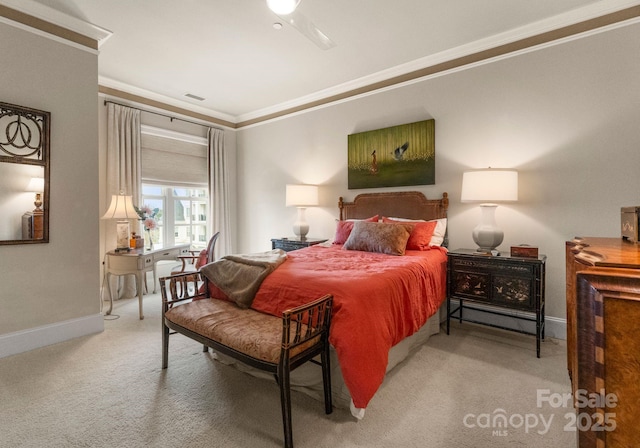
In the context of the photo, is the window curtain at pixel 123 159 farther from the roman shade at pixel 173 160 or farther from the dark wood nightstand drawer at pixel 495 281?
the dark wood nightstand drawer at pixel 495 281

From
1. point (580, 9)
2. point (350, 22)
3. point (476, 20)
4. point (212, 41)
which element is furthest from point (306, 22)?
point (580, 9)

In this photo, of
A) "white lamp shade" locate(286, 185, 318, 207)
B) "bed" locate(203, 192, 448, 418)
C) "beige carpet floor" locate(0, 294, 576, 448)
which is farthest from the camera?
"white lamp shade" locate(286, 185, 318, 207)

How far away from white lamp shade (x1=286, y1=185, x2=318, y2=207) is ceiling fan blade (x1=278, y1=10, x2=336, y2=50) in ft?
6.43

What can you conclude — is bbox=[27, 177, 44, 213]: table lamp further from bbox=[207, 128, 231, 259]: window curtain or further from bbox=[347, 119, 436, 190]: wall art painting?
bbox=[347, 119, 436, 190]: wall art painting

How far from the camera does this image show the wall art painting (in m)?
3.73

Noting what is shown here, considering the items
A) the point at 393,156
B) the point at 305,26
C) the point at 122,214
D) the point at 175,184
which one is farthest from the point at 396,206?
the point at 175,184

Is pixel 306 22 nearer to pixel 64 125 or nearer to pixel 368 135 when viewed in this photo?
pixel 368 135

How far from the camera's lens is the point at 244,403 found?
1.96 meters

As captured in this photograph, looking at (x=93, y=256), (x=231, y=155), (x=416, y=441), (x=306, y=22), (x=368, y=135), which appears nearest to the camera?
(x=416, y=441)

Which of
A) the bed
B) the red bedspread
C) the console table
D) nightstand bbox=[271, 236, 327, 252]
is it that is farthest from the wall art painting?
the console table

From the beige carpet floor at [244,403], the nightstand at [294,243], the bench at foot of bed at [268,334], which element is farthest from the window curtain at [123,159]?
the bench at foot of bed at [268,334]

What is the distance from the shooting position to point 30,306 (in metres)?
2.77

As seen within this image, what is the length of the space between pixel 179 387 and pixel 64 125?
2.69 metres

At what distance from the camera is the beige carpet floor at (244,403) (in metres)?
1.66
